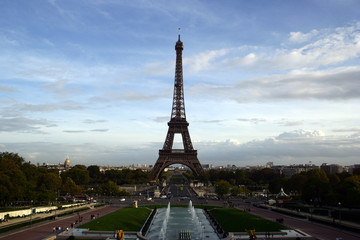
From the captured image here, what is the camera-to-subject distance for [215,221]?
4369cm

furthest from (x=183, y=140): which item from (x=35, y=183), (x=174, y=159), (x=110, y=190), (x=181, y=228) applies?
(x=181, y=228)

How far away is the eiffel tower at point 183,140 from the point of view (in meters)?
105

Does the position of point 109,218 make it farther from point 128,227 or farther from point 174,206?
point 174,206

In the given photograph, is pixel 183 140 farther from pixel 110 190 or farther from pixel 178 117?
pixel 110 190

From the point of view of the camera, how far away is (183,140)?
10744 centimetres

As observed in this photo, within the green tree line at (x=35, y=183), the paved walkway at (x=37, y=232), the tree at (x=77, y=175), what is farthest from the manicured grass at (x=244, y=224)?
the tree at (x=77, y=175)

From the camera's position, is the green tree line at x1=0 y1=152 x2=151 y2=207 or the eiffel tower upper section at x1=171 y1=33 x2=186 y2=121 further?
the eiffel tower upper section at x1=171 y1=33 x2=186 y2=121

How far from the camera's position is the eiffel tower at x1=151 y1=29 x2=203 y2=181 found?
10506cm

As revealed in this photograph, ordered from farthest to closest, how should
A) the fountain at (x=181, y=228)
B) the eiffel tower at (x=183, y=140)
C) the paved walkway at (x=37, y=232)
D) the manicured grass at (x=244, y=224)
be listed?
1. the eiffel tower at (x=183, y=140)
2. the manicured grass at (x=244, y=224)
3. the fountain at (x=181, y=228)
4. the paved walkway at (x=37, y=232)

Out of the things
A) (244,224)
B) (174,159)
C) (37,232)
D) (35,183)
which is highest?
(174,159)

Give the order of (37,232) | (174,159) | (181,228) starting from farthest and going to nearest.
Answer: (174,159), (181,228), (37,232)

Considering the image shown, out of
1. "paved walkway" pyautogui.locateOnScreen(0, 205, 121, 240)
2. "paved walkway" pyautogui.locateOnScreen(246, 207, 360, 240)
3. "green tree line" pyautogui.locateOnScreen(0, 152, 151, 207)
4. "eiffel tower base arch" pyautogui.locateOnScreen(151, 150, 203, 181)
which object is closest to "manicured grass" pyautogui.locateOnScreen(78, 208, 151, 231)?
"paved walkway" pyautogui.locateOnScreen(0, 205, 121, 240)

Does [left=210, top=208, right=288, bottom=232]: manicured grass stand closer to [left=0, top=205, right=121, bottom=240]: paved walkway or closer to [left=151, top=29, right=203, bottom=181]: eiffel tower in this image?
[left=0, top=205, right=121, bottom=240]: paved walkway

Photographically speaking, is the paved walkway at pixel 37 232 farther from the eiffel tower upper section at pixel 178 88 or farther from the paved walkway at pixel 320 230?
the eiffel tower upper section at pixel 178 88
